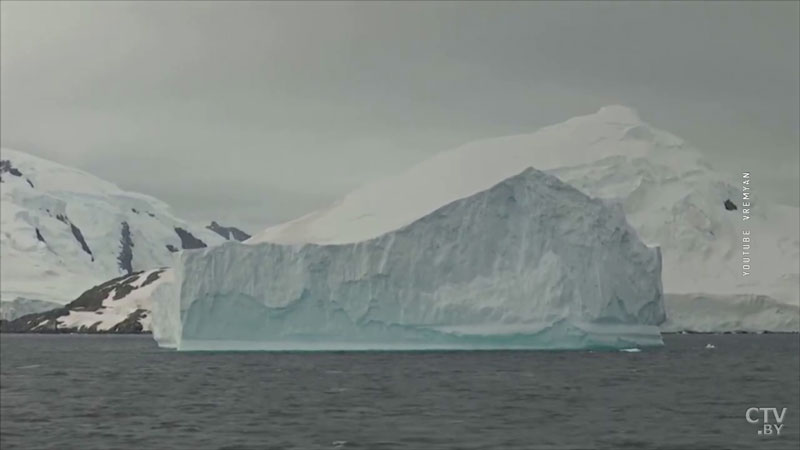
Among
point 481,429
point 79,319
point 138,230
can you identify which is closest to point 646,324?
point 481,429

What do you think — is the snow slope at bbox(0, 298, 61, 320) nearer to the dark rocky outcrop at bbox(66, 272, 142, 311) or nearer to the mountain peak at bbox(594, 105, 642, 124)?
Result: the dark rocky outcrop at bbox(66, 272, 142, 311)

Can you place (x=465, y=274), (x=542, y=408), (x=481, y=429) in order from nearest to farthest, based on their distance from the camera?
(x=481, y=429), (x=542, y=408), (x=465, y=274)

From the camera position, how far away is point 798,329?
6781 centimetres

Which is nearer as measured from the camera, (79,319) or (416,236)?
(416,236)

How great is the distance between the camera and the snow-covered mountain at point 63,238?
143375 millimetres

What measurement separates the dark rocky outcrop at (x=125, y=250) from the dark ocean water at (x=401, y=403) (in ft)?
462

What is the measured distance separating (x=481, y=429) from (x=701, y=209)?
54.1 meters

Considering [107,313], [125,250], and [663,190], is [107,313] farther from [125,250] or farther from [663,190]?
[125,250]

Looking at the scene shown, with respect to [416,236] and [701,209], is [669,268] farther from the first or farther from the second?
[416,236]

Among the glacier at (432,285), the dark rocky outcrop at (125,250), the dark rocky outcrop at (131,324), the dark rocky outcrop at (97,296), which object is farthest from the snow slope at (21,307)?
the glacier at (432,285)

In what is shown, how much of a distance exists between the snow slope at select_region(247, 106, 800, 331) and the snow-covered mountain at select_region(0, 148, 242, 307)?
74668 mm

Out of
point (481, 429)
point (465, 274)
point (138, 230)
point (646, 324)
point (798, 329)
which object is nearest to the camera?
point (481, 429)

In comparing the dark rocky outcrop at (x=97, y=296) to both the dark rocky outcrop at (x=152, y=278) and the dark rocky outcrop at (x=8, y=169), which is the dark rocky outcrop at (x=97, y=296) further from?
the dark rocky outcrop at (x=8, y=169)

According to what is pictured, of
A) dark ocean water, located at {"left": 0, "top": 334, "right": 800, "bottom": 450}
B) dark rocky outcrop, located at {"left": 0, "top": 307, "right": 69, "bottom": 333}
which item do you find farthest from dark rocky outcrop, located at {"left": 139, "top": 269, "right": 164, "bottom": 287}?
dark ocean water, located at {"left": 0, "top": 334, "right": 800, "bottom": 450}
